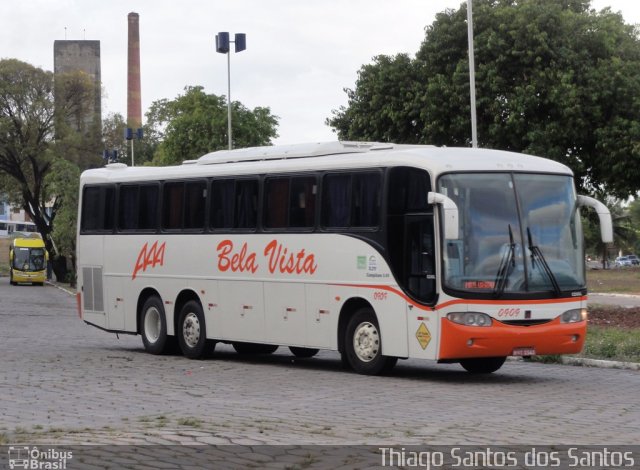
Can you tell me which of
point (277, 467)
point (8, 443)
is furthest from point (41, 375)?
point (277, 467)

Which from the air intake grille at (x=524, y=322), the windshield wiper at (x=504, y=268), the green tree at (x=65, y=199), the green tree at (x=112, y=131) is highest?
the green tree at (x=112, y=131)

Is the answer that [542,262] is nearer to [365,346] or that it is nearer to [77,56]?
[365,346]

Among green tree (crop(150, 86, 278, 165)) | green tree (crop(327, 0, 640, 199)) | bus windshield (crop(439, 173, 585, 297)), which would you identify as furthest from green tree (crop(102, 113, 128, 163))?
bus windshield (crop(439, 173, 585, 297))

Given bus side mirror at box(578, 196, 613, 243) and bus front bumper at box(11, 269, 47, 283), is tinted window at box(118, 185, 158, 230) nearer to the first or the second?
bus side mirror at box(578, 196, 613, 243)

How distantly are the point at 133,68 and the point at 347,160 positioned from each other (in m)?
102

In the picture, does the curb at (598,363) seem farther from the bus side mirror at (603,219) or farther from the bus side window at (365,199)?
the bus side window at (365,199)

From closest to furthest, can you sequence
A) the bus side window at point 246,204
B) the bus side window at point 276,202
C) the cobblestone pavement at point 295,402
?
the cobblestone pavement at point 295,402 < the bus side window at point 276,202 < the bus side window at point 246,204

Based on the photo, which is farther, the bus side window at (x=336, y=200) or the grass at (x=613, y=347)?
the grass at (x=613, y=347)

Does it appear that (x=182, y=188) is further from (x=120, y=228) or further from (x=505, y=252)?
(x=505, y=252)

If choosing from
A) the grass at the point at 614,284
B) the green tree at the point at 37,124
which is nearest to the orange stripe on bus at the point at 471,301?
the grass at the point at 614,284

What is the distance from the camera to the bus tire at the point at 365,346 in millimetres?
18875

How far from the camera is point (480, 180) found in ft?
59.9

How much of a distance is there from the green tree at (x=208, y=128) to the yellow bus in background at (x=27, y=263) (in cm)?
1075

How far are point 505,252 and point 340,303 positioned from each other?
113 inches
